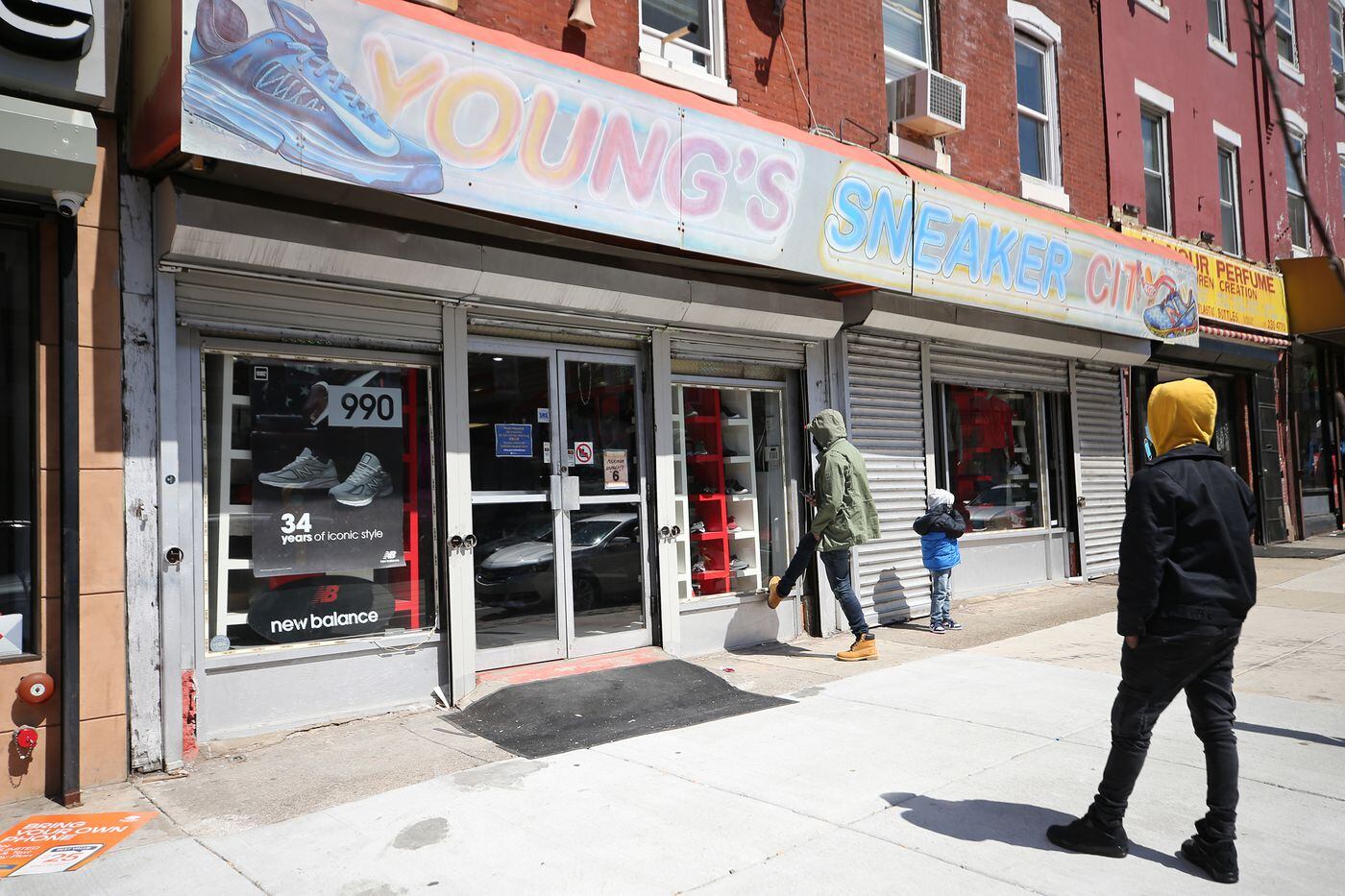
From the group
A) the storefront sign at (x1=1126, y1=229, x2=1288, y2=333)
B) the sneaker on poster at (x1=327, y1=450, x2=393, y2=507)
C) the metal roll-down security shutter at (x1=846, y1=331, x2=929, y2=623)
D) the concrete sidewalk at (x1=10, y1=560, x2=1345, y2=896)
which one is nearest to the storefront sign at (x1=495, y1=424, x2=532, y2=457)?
the sneaker on poster at (x1=327, y1=450, x2=393, y2=507)

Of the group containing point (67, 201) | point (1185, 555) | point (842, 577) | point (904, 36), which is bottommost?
point (842, 577)

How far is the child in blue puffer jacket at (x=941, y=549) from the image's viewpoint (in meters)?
8.94

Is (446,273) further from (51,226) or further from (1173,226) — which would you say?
(1173,226)

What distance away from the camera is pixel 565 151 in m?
5.89

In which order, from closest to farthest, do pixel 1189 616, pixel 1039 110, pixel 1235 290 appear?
pixel 1189 616
pixel 1039 110
pixel 1235 290

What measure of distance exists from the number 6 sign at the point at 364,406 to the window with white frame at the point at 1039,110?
28.9 ft

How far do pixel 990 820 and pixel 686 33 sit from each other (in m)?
6.28

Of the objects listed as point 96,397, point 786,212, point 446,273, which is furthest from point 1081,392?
point 96,397

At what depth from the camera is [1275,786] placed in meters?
4.61

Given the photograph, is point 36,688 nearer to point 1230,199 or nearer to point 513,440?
point 513,440

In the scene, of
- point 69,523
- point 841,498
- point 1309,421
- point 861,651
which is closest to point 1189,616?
point 841,498

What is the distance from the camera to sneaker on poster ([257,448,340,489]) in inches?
229

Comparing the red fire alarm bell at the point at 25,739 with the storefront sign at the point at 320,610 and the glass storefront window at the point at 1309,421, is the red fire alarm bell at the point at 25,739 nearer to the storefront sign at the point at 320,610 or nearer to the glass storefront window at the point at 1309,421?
the storefront sign at the point at 320,610

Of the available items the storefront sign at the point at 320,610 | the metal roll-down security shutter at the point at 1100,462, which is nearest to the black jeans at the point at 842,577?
the storefront sign at the point at 320,610
